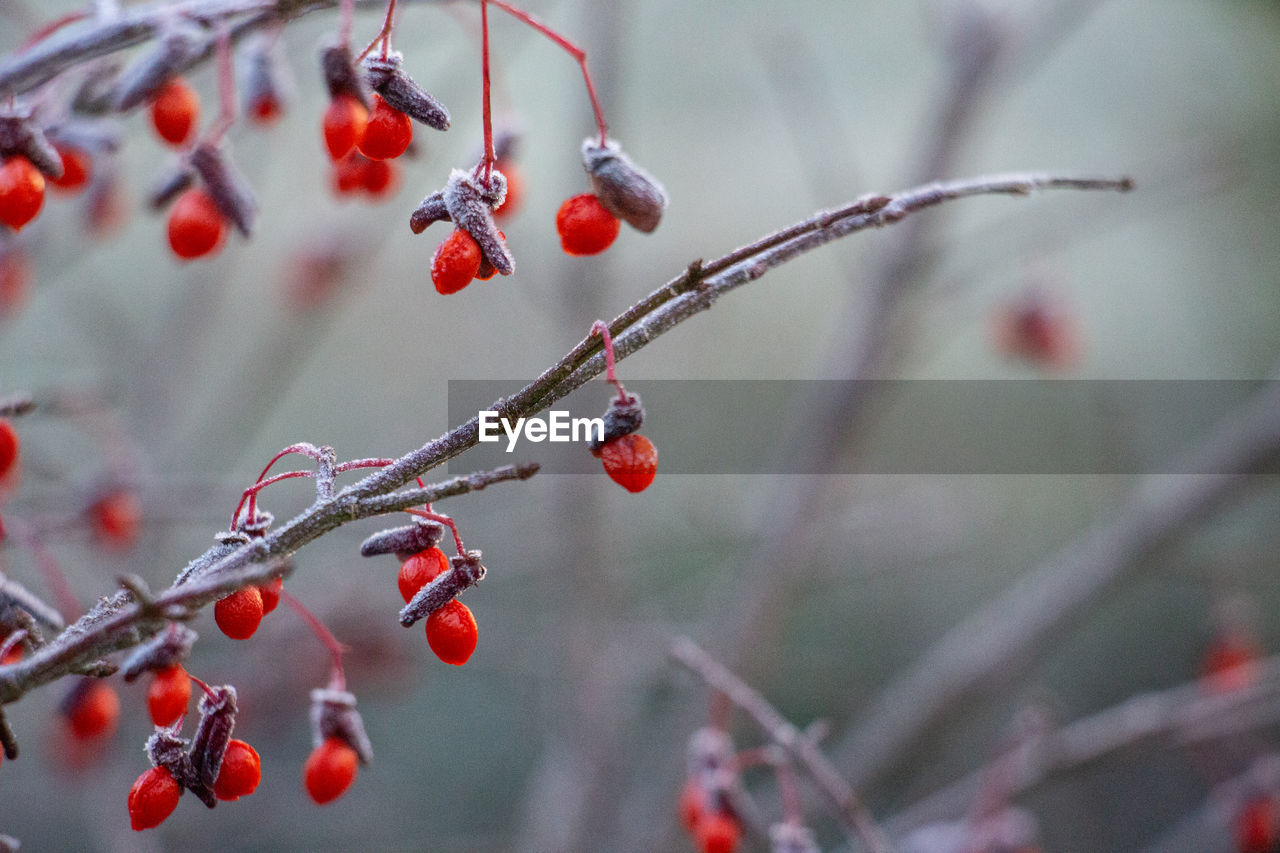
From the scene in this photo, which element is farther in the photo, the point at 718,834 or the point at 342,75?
the point at 718,834

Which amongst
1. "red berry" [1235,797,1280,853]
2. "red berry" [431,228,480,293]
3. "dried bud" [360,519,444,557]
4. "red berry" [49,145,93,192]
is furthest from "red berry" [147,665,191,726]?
"red berry" [1235,797,1280,853]

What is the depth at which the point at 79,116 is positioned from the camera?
75 cm

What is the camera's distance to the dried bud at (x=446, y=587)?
51cm

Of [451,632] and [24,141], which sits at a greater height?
[24,141]

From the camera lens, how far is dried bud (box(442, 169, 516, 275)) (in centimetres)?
53

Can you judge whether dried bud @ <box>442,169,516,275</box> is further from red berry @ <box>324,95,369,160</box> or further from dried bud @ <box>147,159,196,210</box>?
dried bud @ <box>147,159,196,210</box>

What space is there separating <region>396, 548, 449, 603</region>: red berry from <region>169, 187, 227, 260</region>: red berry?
1.04 ft

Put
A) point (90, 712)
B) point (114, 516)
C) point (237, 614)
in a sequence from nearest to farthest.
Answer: point (237, 614) → point (90, 712) → point (114, 516)

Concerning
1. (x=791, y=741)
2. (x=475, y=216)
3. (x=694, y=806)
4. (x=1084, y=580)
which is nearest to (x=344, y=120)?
(x=475, y=216)

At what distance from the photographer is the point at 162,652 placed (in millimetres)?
542

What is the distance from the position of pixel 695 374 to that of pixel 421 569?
8.60 feet

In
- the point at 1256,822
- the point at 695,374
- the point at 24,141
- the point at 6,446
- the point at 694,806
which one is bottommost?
the point at 1256,822

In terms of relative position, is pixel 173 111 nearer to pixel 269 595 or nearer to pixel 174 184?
pixel 174 184

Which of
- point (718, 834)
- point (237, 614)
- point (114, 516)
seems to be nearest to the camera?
point (237, 614)
